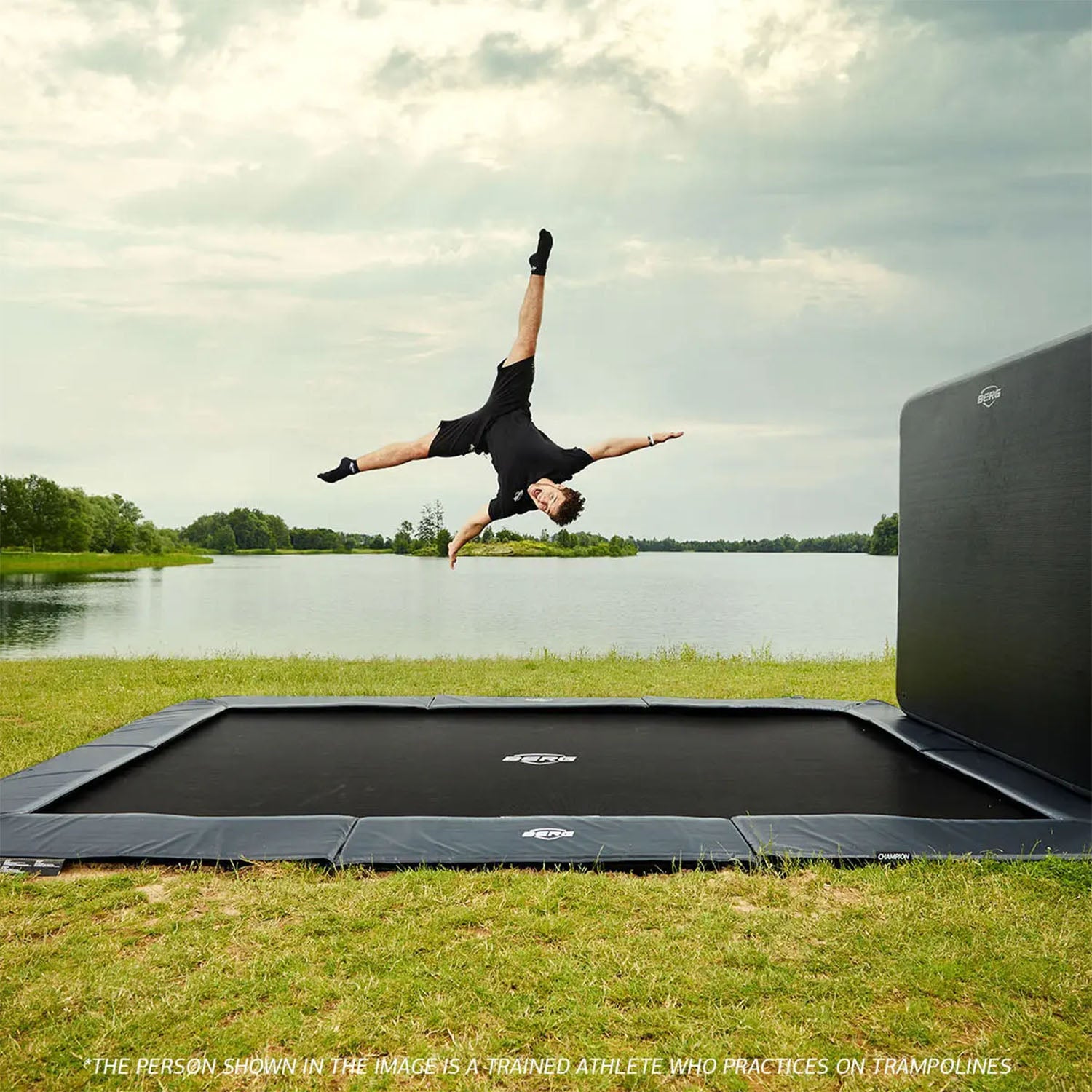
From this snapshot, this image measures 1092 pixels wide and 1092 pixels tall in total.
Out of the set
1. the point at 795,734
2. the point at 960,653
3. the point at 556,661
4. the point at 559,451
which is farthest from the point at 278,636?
the point at 960,653

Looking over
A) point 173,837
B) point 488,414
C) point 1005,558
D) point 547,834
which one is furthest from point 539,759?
point 488,414

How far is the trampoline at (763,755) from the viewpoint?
232cm

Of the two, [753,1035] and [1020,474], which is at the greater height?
[1020,474]

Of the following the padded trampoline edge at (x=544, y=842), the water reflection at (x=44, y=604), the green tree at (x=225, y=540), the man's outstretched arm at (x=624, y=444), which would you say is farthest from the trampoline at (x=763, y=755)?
the green tree at (x=225, y=540)

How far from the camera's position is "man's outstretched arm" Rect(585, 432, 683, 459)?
15.1 feet

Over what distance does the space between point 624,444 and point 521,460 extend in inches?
21.3

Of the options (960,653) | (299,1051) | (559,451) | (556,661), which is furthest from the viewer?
(556,661)

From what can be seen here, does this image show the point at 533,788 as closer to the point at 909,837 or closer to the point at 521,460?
the point at 909,837

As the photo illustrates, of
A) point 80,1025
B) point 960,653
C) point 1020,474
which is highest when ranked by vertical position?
point 1020,474

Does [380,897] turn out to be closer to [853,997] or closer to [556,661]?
[853,997]

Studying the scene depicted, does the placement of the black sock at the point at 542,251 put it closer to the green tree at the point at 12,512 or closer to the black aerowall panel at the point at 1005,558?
the black aerowall panel at the point at 1005,558

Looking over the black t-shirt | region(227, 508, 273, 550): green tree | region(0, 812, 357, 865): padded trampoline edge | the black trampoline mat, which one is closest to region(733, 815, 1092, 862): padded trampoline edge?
the black trampoline mat

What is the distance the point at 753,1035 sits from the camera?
4.95 feet

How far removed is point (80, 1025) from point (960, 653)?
10.0ft
